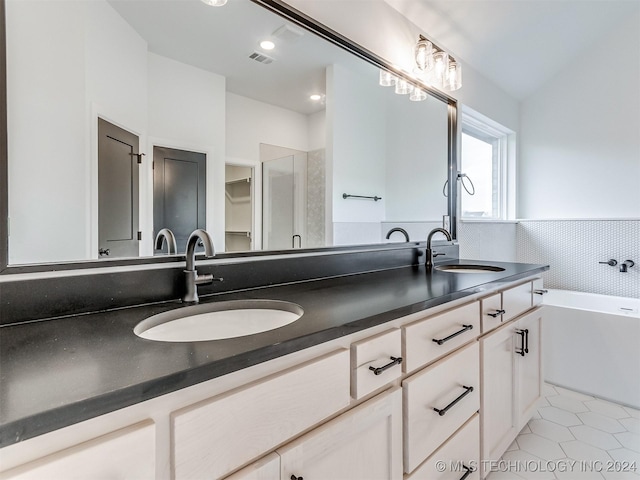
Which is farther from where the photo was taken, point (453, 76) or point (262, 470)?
point (453, 76)

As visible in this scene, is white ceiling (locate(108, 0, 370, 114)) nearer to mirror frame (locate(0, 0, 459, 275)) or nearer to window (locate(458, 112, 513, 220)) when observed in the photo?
mirror frame (locate(0, 0, 459, 275))

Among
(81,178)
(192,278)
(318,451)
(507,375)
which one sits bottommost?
(507,375)

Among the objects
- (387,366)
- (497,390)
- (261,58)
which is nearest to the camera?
(387,366)

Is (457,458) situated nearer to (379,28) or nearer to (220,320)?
(220,320)

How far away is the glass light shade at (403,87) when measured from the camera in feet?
6.68

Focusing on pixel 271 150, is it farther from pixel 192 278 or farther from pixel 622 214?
pixel 622 214

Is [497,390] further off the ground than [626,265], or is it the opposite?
[626,265]

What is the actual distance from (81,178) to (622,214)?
3613 mm

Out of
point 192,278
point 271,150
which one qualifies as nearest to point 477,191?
point 271,150

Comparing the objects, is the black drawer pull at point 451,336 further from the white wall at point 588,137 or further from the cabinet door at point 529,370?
the white wall at point 588,137

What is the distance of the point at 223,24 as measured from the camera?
122 cm

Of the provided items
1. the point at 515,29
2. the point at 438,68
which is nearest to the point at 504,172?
the point at 515,29

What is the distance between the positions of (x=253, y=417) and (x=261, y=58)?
4.13 ft

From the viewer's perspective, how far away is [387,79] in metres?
1.96
